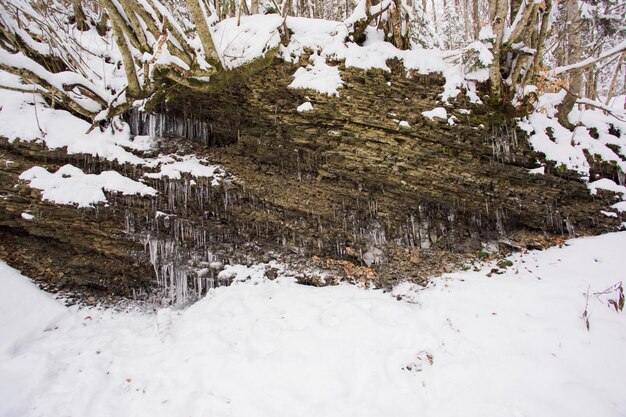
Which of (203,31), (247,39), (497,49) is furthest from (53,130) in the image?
(497,49)

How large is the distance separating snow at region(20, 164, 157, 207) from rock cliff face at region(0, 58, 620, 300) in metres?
0.16

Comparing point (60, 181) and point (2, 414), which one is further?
point (60, 181)

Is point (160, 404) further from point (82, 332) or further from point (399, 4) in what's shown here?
point (399, 4)

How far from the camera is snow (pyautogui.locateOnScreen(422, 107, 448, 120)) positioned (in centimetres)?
489

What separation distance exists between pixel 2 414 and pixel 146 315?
6.52ft

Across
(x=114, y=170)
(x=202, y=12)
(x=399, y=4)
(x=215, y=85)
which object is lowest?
(x=114, y=170)

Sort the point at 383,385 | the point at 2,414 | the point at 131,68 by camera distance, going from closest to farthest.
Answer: the point at 2,414, the point at 383,385, the point at 131,68

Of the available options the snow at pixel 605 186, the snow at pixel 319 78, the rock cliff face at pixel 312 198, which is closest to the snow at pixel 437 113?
the rock cliff face at pixel 312 198

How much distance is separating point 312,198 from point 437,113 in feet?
8.89

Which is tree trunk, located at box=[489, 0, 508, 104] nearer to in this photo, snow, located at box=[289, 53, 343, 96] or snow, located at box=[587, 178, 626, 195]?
snow, located at box=[587, 178, 626, 195]

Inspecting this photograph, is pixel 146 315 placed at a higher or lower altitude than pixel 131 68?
lower

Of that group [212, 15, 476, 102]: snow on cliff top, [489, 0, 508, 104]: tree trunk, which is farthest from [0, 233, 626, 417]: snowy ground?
[212, 15, 476, 102]: snow on cliff top

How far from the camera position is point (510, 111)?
4.94 metres

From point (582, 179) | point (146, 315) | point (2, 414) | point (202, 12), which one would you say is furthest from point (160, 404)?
point (582, 179)
